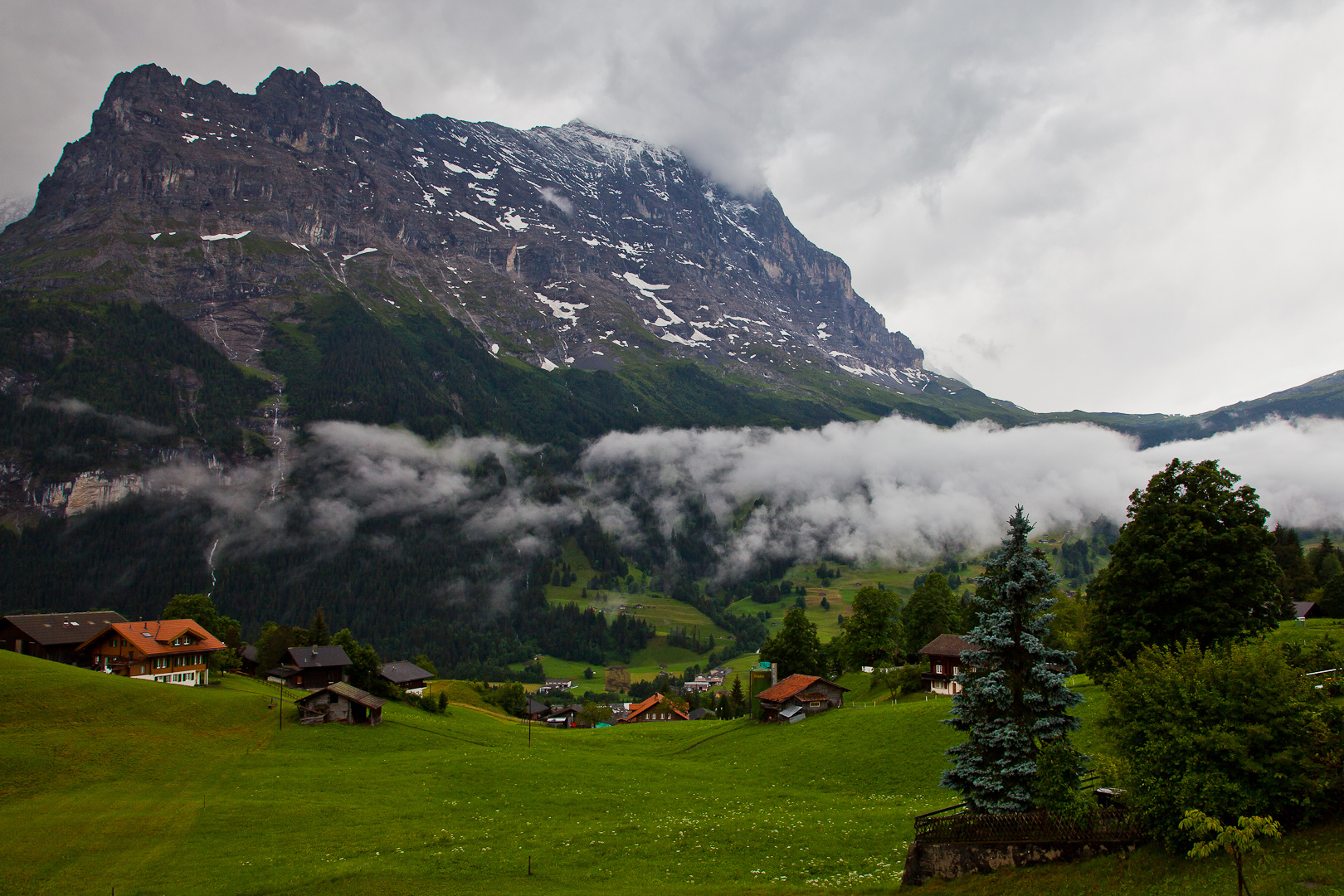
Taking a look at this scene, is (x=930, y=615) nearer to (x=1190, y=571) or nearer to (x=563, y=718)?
(x=1190, y=571)

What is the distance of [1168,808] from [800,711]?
51.1 metres

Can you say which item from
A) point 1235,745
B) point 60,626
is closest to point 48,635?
point 60,626

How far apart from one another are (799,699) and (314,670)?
56460 millimetres

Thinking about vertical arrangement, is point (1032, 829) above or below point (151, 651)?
below

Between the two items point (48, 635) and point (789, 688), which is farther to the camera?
point (48, 635)

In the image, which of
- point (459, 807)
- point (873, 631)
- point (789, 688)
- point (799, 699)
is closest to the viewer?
point (459, 807)

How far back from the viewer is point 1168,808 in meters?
19.8

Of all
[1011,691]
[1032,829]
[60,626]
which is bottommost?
[1032,829]

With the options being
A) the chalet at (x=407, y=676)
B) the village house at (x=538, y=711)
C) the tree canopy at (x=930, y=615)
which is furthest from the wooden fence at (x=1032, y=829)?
the village house at (x=538, y=711)

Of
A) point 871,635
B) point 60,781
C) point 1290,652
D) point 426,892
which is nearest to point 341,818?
point 426,892

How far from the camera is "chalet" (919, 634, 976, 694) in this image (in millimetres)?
70750

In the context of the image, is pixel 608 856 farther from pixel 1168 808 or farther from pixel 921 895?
pixel 1168 808

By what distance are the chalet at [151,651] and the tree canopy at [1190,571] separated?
8473cm

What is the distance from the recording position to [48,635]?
77.2 m
